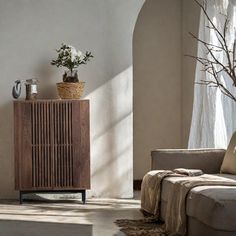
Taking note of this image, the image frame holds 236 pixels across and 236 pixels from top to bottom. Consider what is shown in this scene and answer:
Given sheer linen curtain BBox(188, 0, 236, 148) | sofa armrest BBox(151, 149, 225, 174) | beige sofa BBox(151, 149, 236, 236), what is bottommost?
beige sofa BBox(151, 149, 236, 236)

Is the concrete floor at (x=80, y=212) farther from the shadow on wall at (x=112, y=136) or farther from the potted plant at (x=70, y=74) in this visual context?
the potted plant at (x=70, y=74)

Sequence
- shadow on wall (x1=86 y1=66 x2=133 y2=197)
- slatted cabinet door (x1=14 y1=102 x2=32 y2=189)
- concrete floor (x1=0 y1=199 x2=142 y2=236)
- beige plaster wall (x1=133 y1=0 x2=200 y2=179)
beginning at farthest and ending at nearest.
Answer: beige plaster wall (x1=133 y1=0 x2=200 y2=179)
shadow on wall (x1=86 y1=66 x2=133 y2=197)
slatted cabinet door (x1=14 y1=102 x2=32 y2=189)
concrete floor (x1=0 y1=199 x2=142 y2=236)

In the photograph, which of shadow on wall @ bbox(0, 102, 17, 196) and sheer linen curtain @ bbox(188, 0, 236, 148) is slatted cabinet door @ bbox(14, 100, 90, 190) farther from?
sheer linen curtain @ bbox(188, 0, 236, 148)

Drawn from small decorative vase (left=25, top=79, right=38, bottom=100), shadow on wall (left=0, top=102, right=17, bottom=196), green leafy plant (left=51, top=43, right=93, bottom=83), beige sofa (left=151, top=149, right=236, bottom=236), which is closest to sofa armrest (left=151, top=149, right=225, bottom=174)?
beige sofa (left=151, top=149, right=236, bottom=236)

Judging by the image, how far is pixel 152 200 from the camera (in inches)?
207

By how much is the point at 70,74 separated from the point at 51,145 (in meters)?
0.78

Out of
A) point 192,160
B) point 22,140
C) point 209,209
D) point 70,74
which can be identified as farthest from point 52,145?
point 209,209

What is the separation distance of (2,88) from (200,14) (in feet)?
7.72

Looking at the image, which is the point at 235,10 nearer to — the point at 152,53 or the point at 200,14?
the point at 200,14

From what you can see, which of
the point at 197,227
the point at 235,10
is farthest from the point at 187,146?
the point at 197,227

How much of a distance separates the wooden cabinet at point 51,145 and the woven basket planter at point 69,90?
11 cm

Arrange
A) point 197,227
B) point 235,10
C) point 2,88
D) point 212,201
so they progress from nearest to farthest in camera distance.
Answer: point 212,201 → point 197,227 → point 235,10 → point 2,88

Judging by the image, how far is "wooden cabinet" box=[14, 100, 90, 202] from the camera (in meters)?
6.25

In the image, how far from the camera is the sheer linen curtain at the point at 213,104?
637 cm
